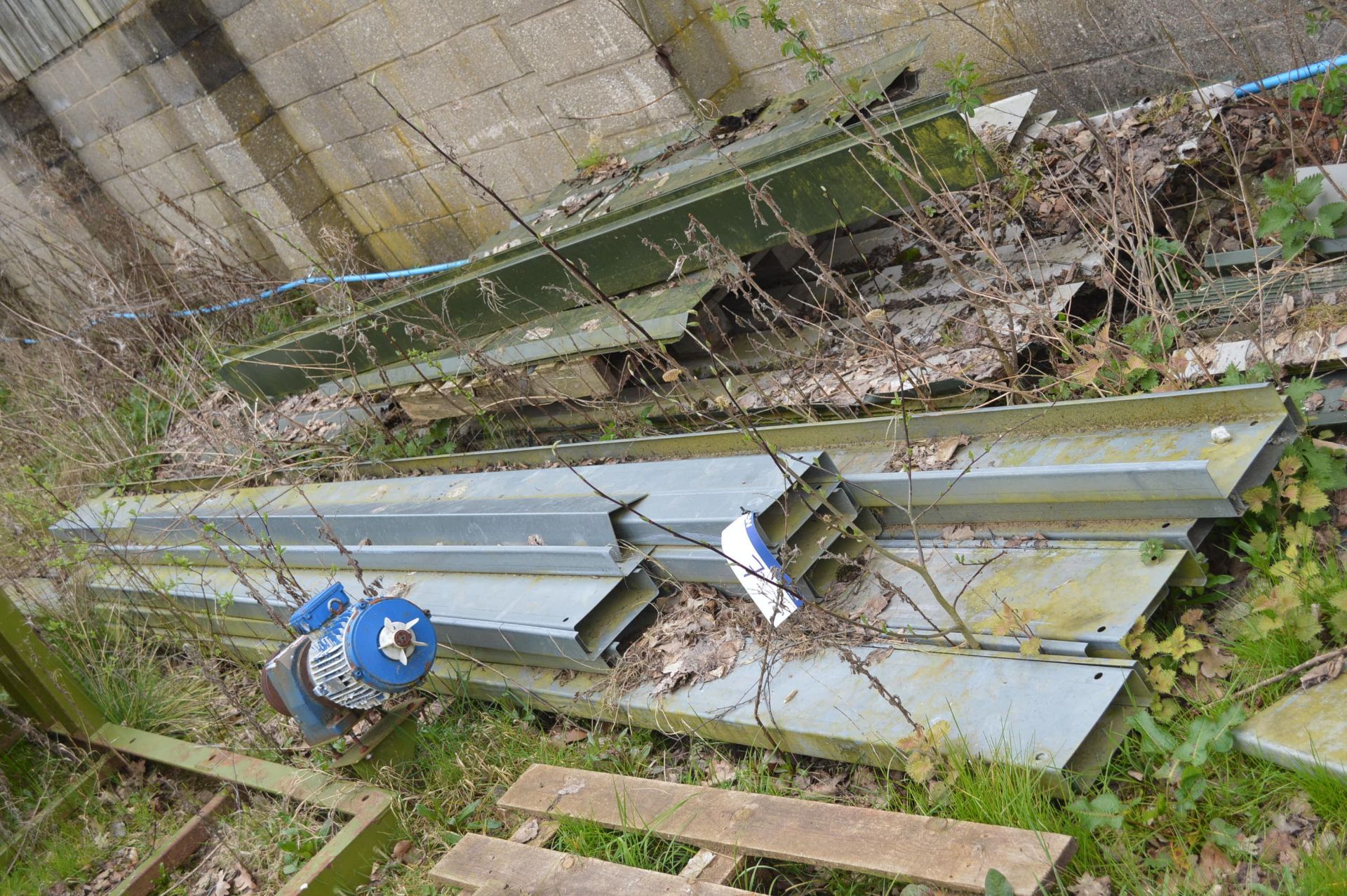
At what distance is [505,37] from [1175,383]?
4.91 m

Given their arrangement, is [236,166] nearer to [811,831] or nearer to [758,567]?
[758,567]

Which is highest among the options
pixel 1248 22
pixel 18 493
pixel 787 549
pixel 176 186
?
pixel 176 186

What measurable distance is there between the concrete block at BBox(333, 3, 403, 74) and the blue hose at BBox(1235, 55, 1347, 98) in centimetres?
534

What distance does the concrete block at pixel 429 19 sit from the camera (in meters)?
6.57

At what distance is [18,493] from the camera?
6.90 metres

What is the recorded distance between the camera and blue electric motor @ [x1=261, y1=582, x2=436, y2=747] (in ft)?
10.8

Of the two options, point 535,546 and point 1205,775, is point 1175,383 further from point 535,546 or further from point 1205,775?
point 535,546

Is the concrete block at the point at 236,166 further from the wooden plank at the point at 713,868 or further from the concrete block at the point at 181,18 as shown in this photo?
the wooden plank at the point at 713,868

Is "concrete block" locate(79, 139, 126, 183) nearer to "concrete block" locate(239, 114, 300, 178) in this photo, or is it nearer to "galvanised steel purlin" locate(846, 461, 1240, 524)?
"concrete block" locate(239, 114, 300, 178)

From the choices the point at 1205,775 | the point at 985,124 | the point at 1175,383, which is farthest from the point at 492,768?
the point at 985,124

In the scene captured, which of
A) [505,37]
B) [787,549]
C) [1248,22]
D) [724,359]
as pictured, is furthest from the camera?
[505,37]

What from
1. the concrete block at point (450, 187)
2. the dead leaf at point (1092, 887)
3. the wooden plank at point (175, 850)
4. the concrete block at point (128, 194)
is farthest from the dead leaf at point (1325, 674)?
the concrete block at point (128, 194)

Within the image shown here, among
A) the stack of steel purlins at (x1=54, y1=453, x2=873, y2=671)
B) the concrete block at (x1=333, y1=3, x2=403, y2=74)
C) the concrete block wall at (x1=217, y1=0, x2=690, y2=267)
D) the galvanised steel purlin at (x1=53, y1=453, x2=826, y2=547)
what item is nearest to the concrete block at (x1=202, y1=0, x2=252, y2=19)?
the concrete block wall at (x1=217, y1=0, x2=690, y2=267)

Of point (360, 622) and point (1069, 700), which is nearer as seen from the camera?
point (1069, 700)
